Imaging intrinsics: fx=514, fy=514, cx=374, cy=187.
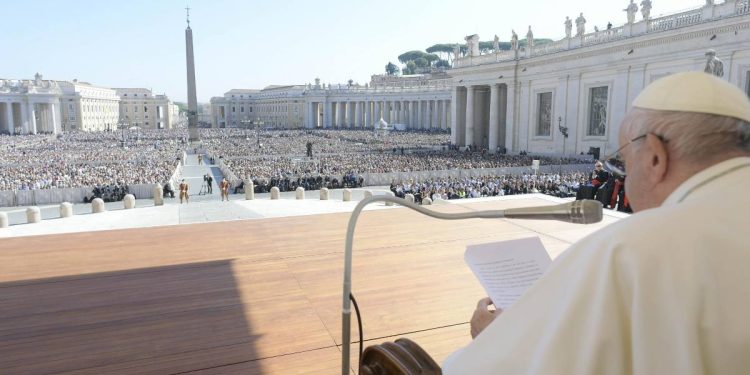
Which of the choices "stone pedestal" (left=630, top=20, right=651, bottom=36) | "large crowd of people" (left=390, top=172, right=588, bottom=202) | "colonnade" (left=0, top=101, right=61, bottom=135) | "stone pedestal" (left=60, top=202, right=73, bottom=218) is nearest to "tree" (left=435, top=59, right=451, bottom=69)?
"colonnade" (left=0, top=101, right=61, bottom=135)

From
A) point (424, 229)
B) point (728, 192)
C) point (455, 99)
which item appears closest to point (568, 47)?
point (455, 99)

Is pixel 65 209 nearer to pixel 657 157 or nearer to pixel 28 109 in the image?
pixel 657 157

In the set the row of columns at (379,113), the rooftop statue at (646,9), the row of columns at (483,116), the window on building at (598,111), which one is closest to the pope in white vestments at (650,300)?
the rooftop statue at (646,9)

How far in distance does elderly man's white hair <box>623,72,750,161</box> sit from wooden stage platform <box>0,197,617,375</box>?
2790 mm

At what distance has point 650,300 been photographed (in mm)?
1053

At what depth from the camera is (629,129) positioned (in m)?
1.50

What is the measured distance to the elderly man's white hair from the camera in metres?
1.34

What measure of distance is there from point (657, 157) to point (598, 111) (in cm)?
3892

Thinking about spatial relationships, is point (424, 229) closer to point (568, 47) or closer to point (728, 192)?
point (728, 192)

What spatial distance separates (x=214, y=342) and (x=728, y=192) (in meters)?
3.69

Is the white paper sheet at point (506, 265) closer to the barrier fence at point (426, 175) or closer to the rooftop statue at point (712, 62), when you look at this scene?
the rooftop statue at point (712, 62)

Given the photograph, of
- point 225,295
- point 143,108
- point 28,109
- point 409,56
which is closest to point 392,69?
point 409,56

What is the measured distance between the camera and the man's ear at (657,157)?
4.52ft

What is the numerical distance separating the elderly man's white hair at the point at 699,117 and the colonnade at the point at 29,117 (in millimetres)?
123850
